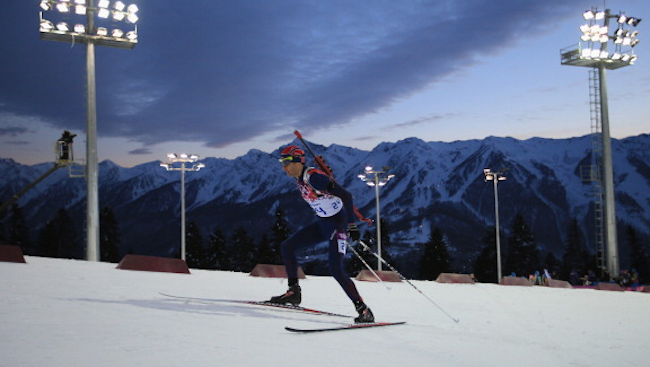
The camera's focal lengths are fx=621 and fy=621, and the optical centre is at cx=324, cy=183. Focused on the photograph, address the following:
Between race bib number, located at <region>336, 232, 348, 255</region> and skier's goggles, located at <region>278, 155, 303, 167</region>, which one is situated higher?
skier's goggles, located at <region>278, 155, 303, 167</region>

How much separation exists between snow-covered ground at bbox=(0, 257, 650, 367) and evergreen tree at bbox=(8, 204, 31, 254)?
84.7 meters

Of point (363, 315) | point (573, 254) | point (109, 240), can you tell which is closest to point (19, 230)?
point (109, 240)

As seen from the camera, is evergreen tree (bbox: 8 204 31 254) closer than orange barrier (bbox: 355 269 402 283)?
No

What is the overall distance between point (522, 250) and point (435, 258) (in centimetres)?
1596

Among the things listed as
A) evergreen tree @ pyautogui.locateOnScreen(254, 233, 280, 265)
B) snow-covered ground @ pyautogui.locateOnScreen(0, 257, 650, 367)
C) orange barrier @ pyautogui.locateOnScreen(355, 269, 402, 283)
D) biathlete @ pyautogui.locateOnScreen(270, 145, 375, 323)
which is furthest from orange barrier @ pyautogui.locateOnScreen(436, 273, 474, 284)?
evergreen tree @ pyautogui.locateOnScreen(254, 233, 280, 265)

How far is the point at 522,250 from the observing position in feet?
298

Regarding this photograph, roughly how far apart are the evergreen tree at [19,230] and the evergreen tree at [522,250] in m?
68.6

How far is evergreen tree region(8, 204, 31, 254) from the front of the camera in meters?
85.7

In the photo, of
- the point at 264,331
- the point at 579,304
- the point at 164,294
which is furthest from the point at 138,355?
the point at 579,304

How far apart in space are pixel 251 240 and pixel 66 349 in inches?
3152

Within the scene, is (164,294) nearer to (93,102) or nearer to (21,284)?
(21,284)

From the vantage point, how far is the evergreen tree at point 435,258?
82875 millimetres

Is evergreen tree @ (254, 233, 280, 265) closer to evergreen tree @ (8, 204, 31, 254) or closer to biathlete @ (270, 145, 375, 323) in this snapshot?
evergreen tree @ (8, 204, 31, 254)

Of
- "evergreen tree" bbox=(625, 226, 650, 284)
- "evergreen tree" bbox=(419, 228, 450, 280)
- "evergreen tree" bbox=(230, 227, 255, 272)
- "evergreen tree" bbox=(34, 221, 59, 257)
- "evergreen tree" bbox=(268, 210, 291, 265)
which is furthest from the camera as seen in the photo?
"evergreen tree" bbox=(625, 226, 650, 284)
